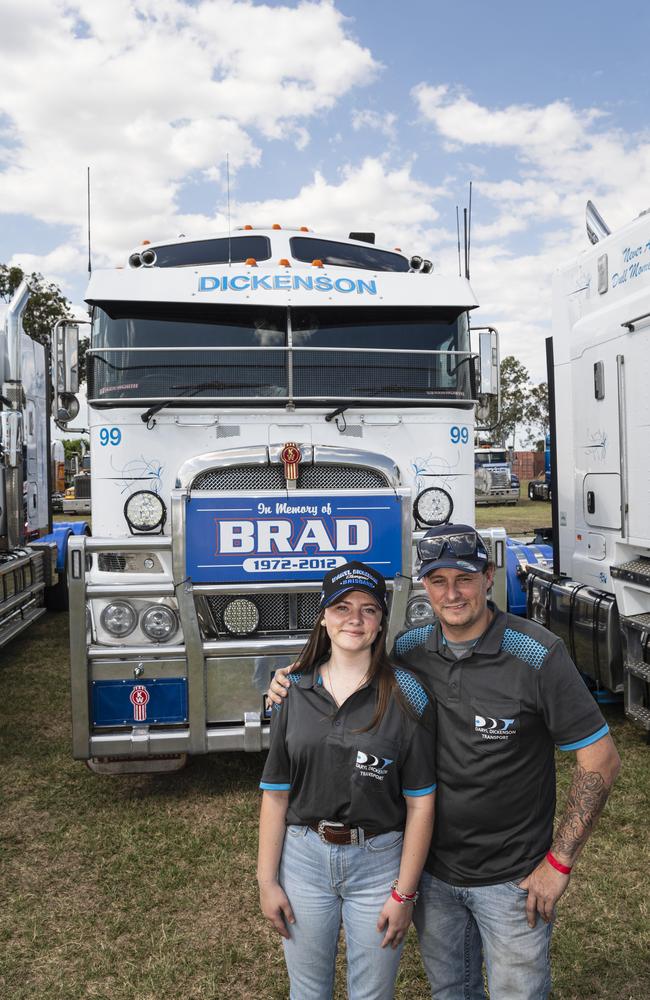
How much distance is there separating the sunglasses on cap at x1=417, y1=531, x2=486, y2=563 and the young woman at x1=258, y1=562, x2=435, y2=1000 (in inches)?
7.8

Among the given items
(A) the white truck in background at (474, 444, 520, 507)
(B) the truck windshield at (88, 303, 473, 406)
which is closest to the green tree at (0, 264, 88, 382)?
(A) the white truck in background at (474, 444, 520, 507)

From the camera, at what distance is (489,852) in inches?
82.7

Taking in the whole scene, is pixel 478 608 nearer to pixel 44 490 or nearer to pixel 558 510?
pixel 558 510

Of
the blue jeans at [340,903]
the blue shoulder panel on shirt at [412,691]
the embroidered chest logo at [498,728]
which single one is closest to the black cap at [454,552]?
the blue shoulder panel on shirt at [412,691]

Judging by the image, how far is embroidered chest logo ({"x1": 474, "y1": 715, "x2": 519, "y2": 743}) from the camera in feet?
6.79

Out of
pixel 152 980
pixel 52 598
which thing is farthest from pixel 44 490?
pixel 152 980

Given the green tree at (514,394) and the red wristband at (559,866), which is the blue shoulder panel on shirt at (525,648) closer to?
the red wristband at (559,866)

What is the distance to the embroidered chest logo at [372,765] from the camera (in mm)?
2072

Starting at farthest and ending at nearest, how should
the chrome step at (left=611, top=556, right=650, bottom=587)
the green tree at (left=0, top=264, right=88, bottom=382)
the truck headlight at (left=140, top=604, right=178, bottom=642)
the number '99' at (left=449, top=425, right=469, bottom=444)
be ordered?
the green tree at (left=0, top=264, right=88, bottom=382) < the chrome step at (left=611, top=556, right=650, bottom=587) < the number '99' at (left=449, top=425, right=469, bottom=444) < the truck headlight at (left=140, top=604, right=178, bottom=642)

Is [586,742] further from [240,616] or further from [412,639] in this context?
[240,616]

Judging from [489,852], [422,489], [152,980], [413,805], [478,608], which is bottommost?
[152,980]

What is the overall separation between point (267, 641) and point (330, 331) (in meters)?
1.98

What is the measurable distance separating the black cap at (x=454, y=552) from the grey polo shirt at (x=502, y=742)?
189 mm

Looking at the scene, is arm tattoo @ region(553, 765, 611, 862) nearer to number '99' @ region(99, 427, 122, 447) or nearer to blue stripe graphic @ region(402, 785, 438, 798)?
blue stripe graphic @ region(402, 785, 438, 798)
